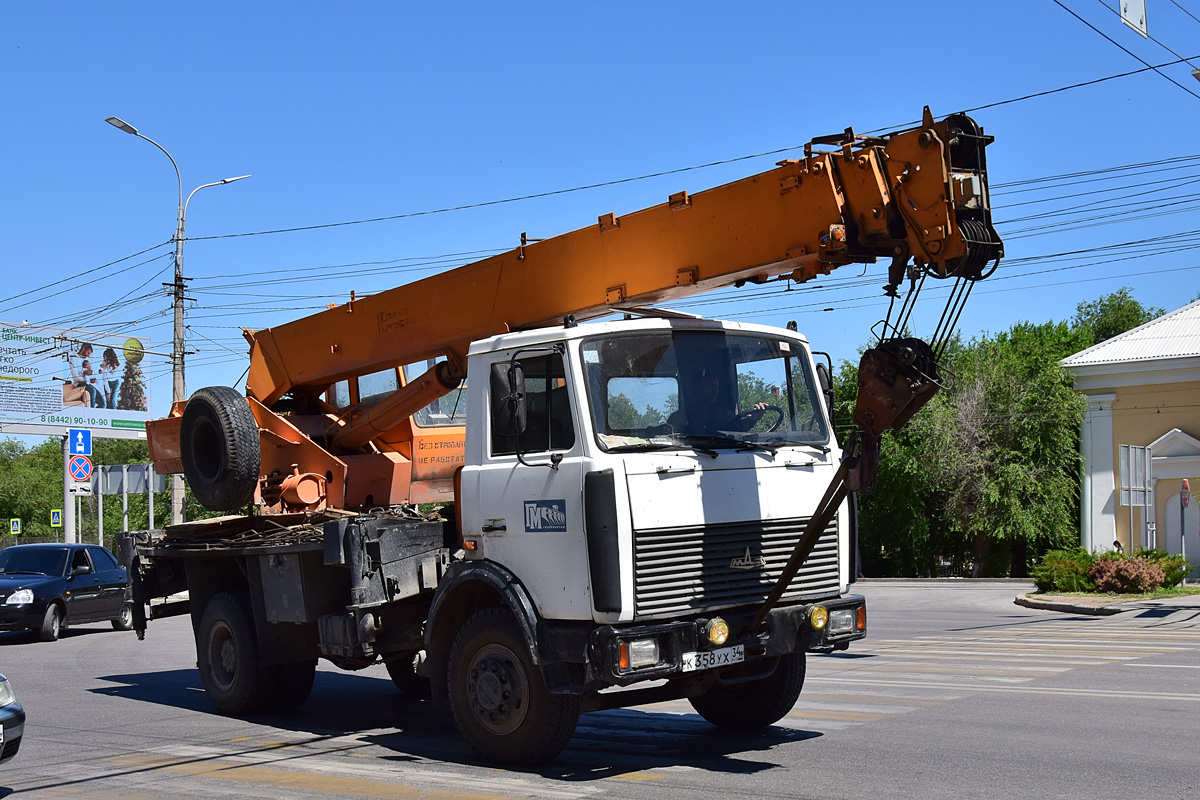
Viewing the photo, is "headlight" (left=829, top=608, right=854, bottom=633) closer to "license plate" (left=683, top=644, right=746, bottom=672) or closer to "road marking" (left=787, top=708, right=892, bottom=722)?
"license plate" (left=683, top=644, right=746, bottom=672)

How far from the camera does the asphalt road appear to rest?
6.98m

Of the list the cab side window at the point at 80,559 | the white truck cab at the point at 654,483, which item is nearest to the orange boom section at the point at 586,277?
the white truck cab at the point at 654,483

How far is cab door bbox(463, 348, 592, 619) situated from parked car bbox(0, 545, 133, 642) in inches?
499

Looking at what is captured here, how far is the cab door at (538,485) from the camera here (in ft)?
23.7

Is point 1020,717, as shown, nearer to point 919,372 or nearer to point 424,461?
point 919,372

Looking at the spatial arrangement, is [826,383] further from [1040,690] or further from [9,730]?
[9,730]

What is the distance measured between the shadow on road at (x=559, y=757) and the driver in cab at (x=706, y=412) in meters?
2.13

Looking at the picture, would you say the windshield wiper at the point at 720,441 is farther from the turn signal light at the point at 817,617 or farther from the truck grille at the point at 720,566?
the turn signal light at the point at 817,617

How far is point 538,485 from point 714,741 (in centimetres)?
240

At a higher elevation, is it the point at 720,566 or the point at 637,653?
the point at 720,566

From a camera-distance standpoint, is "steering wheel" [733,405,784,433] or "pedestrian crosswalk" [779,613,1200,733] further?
"pedestrian crosswalk" [779,613,1200,733]

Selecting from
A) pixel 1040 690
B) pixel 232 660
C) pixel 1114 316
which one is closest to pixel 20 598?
pixel 232 660

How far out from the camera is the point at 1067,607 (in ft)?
72.0

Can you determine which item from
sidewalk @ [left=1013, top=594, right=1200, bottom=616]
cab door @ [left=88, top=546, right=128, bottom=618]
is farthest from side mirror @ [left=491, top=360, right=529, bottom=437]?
sidewalk @ [left=1013, top=594, right=1200, bottom=616]
